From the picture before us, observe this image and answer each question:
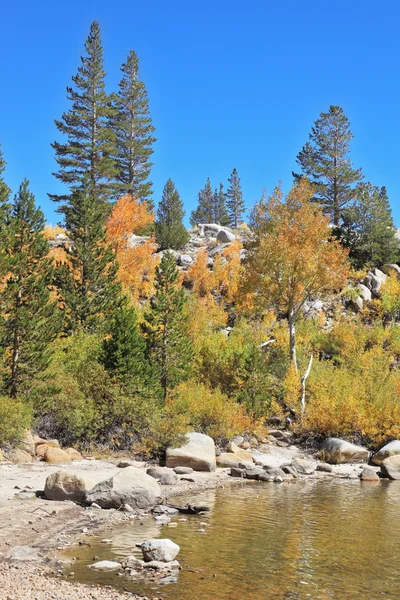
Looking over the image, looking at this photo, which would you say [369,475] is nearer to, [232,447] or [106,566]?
[232,447]

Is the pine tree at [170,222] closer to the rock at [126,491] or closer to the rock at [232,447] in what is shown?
the rock at [232,447]

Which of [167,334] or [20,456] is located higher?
[167,334]

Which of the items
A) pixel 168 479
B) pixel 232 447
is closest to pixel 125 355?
pixel 232 447

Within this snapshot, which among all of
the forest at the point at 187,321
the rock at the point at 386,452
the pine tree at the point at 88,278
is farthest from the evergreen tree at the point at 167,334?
the rock at the point at 386,452

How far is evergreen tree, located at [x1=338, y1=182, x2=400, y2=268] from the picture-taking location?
2078 inches

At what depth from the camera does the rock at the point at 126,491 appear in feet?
50.4

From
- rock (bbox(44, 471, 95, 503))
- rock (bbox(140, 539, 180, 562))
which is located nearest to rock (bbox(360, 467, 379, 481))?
rock (bbox(44, 471, 95, 503))

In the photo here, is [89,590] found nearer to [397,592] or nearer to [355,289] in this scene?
[397,592]

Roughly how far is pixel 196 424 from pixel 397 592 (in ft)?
55.7

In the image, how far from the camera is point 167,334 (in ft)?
97.1

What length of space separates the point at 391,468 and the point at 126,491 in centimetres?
1280

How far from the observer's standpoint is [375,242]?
2082 inches

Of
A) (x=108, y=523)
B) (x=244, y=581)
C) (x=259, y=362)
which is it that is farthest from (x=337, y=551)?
(x=259, y=362)

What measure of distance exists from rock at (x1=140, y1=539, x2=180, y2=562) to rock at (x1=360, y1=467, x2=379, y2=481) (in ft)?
45.2
